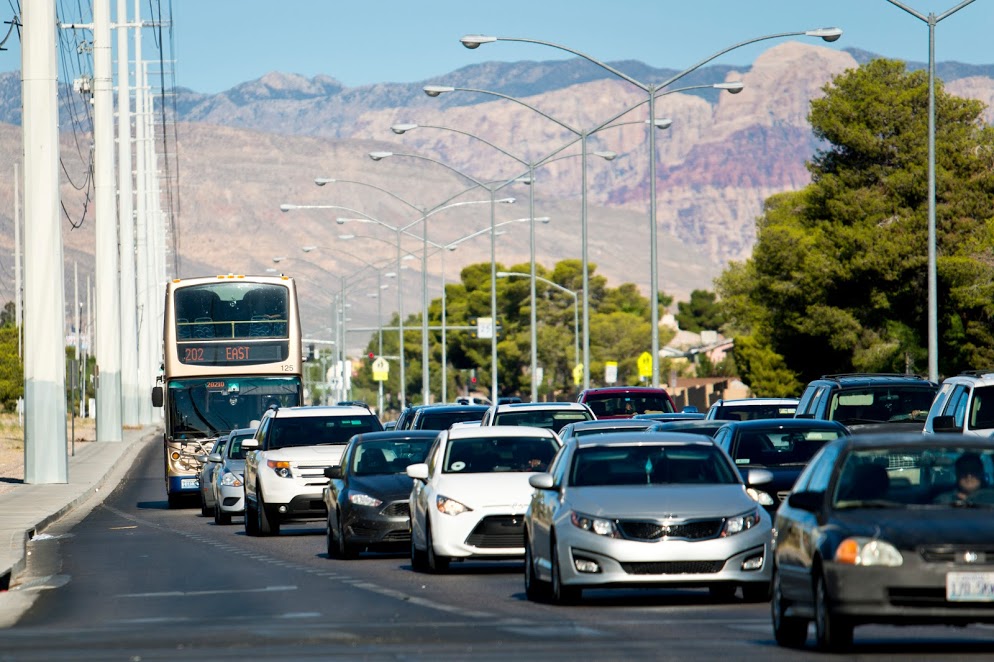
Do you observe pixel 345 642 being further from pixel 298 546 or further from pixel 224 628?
pixel 298 546

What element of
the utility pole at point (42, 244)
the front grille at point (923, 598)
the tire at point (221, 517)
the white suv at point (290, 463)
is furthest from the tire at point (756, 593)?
the utility pole at point (42, 244)

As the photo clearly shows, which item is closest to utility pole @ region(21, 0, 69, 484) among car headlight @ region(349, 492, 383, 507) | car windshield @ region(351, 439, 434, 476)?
car windshield @ region(351, 439, 434, 476)

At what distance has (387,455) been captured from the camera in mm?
25094

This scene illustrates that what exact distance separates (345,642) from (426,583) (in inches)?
229

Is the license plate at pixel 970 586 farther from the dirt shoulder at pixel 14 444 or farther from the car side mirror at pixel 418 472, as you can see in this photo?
the dirt shoulder at pixel 14 444

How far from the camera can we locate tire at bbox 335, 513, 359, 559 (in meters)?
23.3

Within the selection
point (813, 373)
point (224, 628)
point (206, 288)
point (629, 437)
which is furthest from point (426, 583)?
point (813, 373)

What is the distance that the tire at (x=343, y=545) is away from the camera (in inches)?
917

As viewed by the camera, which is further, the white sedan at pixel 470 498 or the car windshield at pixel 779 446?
the car windshield at pixel 779 446

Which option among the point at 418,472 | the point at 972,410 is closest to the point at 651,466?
the point at 418,472

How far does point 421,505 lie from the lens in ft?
68.4

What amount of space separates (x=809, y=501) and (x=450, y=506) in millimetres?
8041

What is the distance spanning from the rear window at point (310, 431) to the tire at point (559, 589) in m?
12.9

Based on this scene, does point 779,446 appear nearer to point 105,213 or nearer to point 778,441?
point 778,441
